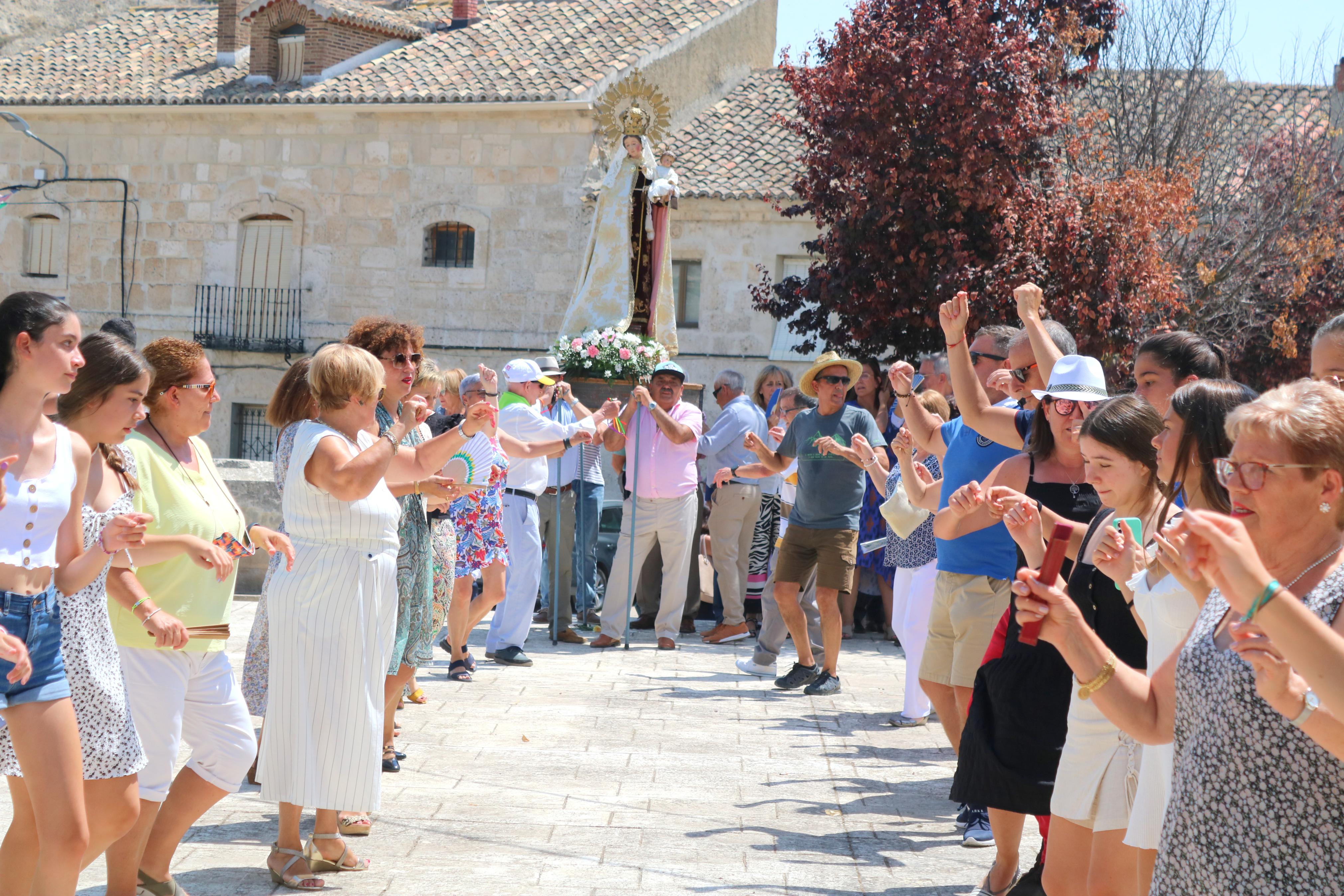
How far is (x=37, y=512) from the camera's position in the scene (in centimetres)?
332

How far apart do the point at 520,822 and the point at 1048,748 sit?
7.60ft

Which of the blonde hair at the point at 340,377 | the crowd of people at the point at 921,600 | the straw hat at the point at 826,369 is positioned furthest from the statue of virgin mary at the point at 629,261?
the blonde hair at the point at 340,377

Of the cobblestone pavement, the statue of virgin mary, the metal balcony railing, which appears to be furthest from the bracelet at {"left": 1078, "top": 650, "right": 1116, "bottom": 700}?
the metal balcony railing

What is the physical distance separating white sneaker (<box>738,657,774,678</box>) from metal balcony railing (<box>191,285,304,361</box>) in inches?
685

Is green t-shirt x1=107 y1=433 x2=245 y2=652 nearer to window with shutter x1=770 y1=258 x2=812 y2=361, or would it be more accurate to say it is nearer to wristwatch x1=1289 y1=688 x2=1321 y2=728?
A: wristwatch x1=1289 y1=688 x2=1321 y2=728

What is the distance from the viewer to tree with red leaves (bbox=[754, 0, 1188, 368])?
1527 cm

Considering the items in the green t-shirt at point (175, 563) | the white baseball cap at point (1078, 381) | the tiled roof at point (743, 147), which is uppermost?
the tiled roof at point (743, 147)

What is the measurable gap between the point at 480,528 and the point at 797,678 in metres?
2.23

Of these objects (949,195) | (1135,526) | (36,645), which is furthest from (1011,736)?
(949,195)

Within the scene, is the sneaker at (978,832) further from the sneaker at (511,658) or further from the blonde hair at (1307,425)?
the sneaker at (511,658)

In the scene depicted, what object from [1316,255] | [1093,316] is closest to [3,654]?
[1093,316]

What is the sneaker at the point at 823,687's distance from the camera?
27.3 feet

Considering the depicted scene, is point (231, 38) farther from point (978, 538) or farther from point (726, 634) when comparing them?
point (978, 538)

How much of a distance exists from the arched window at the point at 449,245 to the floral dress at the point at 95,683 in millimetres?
21014
